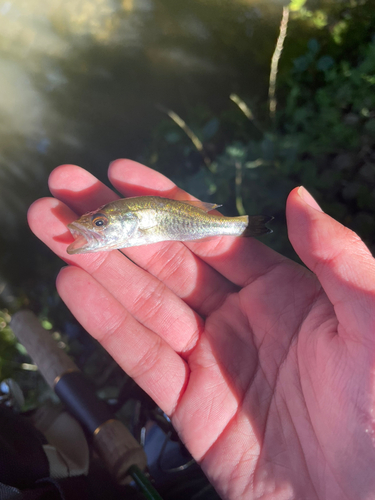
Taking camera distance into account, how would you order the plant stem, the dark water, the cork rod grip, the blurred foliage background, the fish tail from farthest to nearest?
the dark water → the blurred foliage background → the plant stem → the fish tail → the cork rod grip

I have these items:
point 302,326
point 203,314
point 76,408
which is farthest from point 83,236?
point 302,326

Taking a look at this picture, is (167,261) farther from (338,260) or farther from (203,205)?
(338,260)

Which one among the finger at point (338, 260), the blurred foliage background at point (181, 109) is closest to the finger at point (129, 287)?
the finger at point (338, 260)

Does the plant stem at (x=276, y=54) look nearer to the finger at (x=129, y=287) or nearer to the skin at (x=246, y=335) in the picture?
the skin at (x=246, y=335)

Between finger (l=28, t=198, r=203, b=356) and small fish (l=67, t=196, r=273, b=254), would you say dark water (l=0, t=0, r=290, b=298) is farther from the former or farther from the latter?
finger (l=28, t=198, r=203, b=356)

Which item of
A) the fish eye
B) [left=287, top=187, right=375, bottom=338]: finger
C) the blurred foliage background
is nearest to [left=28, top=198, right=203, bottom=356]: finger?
the fish eye

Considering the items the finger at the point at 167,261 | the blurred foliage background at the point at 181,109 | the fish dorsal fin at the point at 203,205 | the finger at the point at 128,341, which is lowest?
the finger at the point at 128,341
